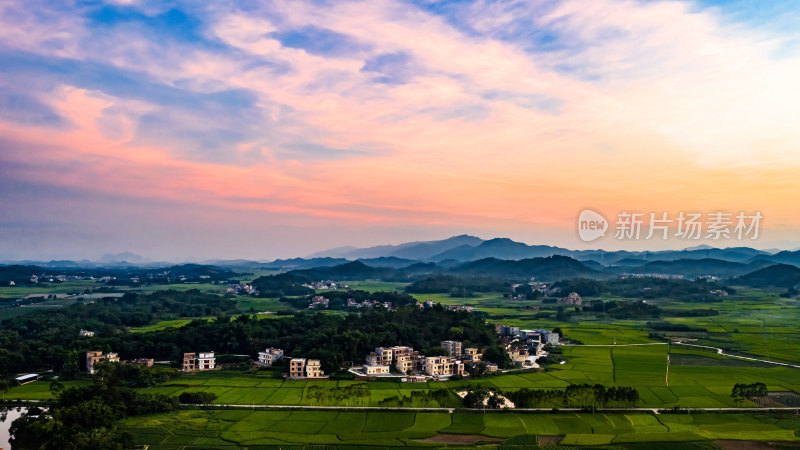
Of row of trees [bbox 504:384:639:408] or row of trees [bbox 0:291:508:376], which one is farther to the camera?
row of trees [bbox 0:291:508:376]

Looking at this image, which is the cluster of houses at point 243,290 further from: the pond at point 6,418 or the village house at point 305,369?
the pond at point 6,418

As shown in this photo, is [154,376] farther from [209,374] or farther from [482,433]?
[482,433]

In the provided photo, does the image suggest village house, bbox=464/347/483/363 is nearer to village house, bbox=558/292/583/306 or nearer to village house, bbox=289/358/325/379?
village house, bbox=289/358/325/379

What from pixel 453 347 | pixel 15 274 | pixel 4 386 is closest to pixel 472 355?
pixel 453 347

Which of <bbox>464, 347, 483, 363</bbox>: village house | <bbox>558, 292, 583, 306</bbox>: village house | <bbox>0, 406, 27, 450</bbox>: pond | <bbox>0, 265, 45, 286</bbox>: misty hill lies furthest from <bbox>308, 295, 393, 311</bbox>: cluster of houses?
<bbox>0, 265, 45, 286</bbox>: misty hill

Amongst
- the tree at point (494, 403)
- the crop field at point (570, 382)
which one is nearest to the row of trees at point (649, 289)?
the crop field at point (570, 382)
